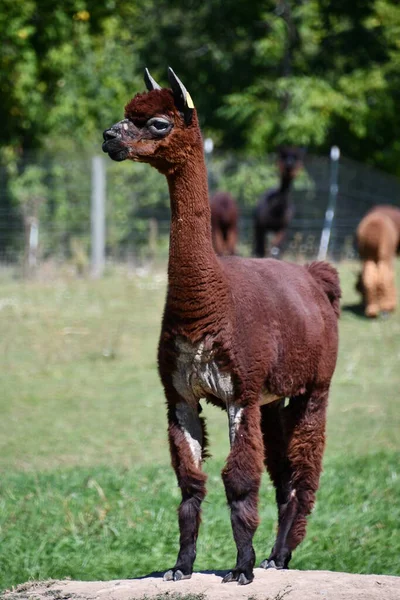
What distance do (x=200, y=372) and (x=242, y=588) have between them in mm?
1001

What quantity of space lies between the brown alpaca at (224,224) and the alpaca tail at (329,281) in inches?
436

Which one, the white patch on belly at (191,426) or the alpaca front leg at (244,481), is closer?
the alpaca front leg at (244,481)

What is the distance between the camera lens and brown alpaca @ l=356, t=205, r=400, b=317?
15.1 m

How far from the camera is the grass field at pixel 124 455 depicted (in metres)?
6.07

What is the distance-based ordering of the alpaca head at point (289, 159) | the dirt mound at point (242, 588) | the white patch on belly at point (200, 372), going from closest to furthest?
1. the dirt mound at point (242, 588)
2. the white patch on belly at point (200, 372)
3. the alpaca head at point (289, 159)

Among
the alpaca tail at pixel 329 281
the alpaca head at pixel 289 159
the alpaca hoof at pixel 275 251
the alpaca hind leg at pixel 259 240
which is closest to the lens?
the alpaca tail at pixel 329 281

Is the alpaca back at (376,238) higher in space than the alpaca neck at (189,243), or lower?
higher

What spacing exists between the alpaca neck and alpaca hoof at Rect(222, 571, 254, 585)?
4.09ft

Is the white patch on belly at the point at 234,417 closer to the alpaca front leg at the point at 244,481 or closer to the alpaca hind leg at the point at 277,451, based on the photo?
the alpaca front leg at the point at 244,481

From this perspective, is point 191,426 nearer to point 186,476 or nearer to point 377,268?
point 186,476

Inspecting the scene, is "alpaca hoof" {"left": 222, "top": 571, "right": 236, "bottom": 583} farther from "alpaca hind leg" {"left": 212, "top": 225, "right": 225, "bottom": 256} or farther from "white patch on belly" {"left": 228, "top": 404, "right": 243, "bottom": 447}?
"alpaca hind leg" {"left": 212, "top": 225, "right": 225, "bottom": 256}

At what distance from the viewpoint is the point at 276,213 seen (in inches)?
685

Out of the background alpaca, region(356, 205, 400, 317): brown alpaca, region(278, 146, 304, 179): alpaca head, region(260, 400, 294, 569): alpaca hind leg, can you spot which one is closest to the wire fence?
the background alpaca

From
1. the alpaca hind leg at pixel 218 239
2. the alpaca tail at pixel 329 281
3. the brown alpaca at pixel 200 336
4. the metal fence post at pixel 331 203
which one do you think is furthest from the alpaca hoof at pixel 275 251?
the brown alpaca at pixel 200 336
